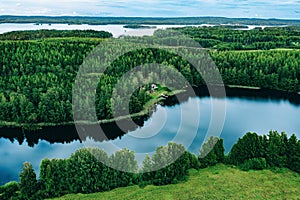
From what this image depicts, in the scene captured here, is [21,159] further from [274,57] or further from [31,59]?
[274,57]

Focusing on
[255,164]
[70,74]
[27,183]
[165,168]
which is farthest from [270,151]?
[70,74]

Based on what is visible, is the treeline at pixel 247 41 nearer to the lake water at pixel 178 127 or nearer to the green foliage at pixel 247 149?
the lake water at pixel 178 127

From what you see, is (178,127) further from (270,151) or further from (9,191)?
(9,191)

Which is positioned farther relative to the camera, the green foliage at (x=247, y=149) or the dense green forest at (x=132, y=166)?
the green foliage at (x=247, y=149)

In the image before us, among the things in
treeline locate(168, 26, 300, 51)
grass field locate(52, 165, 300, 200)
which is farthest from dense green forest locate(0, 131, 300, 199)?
treeline locate(168, 26, 300, 51)

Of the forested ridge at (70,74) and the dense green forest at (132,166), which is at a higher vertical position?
the forested ridge at (70,74)

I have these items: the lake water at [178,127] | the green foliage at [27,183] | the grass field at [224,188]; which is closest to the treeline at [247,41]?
the lake water at [178,127]

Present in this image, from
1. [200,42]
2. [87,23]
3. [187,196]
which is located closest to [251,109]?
[187,196]
